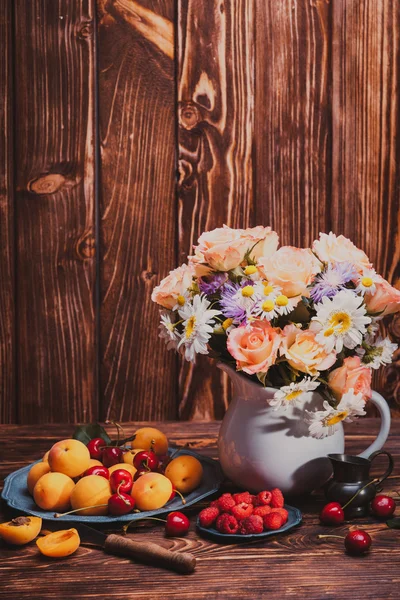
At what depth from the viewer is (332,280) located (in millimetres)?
936

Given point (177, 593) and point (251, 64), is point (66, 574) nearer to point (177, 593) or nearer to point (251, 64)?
point (177, 593)

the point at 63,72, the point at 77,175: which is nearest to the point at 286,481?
the point at 77,175

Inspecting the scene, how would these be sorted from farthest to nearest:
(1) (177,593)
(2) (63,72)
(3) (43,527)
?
1. (2) (63,72)
2. (3) (43,527)
3. (1) (177,593)

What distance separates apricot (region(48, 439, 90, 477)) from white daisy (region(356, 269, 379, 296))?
44cm

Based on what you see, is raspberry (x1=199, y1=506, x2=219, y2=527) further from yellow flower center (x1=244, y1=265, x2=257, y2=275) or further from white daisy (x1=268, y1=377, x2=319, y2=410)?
yellow flower center (x1=244, y1=265, x2=257, y2=275)

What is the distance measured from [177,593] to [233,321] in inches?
13.7

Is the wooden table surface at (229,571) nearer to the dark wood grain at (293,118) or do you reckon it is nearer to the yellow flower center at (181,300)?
the yellow flower center at (181,300)

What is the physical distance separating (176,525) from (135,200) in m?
0.87

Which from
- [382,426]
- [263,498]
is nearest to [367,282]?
[382,426]

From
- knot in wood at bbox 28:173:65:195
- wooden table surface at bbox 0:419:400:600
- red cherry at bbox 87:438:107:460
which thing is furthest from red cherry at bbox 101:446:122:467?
knot in wood at bbox 28:173:65:195

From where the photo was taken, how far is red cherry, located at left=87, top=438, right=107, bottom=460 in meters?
1.04

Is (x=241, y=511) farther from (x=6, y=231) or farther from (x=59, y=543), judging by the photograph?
(x=6, y=231)

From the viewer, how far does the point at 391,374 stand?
1621 millimetres

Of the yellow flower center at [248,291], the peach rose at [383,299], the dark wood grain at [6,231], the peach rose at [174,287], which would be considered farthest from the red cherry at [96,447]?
the dark wood grain at [6,231]
